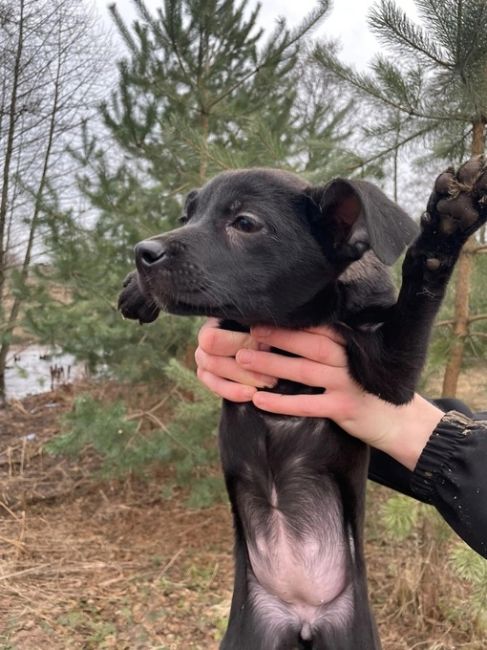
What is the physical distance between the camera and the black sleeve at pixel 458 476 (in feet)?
4.34

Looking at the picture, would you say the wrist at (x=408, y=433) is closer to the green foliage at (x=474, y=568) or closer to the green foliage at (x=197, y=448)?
the green foliage at (x=474, y=568)

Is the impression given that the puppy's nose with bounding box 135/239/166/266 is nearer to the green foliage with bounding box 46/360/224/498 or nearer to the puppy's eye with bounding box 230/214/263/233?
the puppy's eye with bounding box 230/214/263/233

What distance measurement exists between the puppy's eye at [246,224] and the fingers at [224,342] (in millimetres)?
296

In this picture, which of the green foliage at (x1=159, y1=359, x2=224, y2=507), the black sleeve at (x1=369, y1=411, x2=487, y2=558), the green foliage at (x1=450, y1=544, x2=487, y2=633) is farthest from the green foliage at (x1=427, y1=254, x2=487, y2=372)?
the black sleeve at (x1=369, y1=411, x2=487, y2=558)

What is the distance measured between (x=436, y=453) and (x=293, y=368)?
1.36 ft

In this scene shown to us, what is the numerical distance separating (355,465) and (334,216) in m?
0.67

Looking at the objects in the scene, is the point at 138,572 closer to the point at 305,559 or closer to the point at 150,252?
the point at 305,559

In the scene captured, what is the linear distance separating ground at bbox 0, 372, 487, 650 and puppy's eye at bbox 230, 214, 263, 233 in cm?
223

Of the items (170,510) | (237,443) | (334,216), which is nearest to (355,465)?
(237,443)

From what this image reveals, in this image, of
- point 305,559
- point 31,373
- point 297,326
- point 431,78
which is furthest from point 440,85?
point 31,373

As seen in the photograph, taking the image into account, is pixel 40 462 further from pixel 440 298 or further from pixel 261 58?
pixel 440 298

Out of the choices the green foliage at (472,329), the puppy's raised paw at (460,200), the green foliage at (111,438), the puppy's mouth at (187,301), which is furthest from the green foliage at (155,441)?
the puppy's raised paw at (460,200)

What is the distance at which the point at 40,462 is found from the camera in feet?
17.9

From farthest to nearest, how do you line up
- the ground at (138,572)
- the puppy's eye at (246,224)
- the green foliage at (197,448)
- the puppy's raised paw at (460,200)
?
1. the green foliage at (197,448)
2. the ground at (138,572)
3. the puppy's eye at (246,224)
4. the puppy's raised paw at (460,200)
